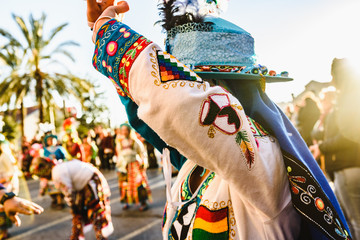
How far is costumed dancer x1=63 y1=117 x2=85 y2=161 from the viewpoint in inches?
188

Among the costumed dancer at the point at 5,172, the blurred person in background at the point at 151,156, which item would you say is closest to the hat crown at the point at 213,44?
the costumed dancer at the point at 5,172

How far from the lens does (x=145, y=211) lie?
5.53 metres

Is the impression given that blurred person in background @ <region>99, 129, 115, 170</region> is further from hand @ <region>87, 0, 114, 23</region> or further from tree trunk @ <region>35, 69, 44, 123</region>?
hand @ <region>87, 0, 114, 23</region>

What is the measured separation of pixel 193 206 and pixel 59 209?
6.72m

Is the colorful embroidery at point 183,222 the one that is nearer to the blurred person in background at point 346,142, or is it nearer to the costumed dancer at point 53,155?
the blurred person in background at point 346,142

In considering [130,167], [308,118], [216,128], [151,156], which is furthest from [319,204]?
[151,156]

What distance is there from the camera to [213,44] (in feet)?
2.75

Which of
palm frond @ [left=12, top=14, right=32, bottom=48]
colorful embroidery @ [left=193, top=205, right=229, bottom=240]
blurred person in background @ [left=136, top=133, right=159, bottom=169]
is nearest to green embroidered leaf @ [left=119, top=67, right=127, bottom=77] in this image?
colorful embroidery @ [left=193, top=205, right=229, bottom=240]

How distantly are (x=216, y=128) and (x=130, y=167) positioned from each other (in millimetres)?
5666

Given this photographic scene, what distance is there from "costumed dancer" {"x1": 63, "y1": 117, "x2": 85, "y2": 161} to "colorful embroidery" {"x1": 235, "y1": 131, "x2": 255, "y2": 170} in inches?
182

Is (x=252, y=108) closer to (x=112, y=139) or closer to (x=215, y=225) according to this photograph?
(x=215, y=225)

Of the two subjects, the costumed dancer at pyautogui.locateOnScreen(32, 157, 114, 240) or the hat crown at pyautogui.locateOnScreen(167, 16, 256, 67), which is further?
the costumed dancer at pyautogui.locateOnScreen(32, 157, 114, 240)

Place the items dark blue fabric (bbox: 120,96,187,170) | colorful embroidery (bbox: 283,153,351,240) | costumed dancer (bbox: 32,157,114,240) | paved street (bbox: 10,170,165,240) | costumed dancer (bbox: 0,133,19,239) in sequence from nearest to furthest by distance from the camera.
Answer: colorful embroidery (bbox: 283,153,351,240)
dark blue fabric (bbox: 120,96,187,170)
costumed dancer (bbox: 32,157,114,240)
costumed dancer (bbox: 0,133,19,239)
paved street (bbox: 10,170,165,240)

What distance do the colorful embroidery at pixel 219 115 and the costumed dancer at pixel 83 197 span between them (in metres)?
3.09
